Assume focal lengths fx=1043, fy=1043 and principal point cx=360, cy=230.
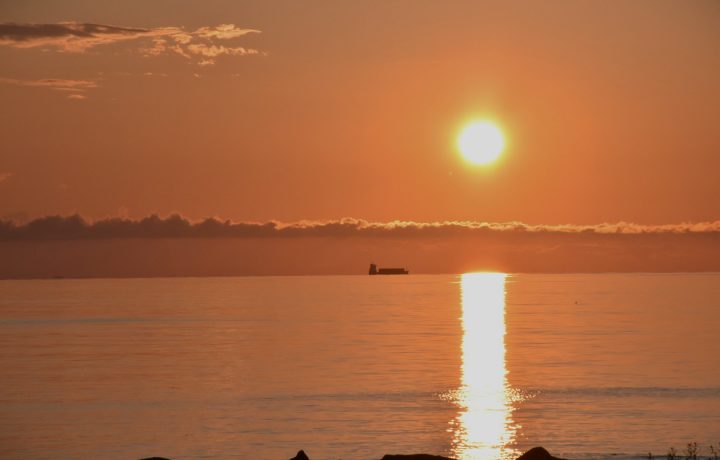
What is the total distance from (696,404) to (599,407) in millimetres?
6611

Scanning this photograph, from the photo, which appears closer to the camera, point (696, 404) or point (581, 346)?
point (696, 404)

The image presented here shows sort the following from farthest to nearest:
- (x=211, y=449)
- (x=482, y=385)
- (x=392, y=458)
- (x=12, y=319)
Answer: (x=12, y=319) < (x=482, y=385) < (x=211, y=449) < (x=392, y=458)

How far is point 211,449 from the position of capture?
167 ft

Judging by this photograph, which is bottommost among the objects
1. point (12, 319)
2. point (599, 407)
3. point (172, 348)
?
point (599, 407)

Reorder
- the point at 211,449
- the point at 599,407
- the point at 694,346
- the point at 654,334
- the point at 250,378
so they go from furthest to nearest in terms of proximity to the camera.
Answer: the point at 654,334
the point at 694,346
the point at 250,378
the point at 599,407
the point at 211,449

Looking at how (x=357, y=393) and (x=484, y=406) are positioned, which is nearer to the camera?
(x=484, y=406)

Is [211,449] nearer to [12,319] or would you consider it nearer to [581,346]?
[581,346]

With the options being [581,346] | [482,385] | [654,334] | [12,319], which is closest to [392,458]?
[482,385]

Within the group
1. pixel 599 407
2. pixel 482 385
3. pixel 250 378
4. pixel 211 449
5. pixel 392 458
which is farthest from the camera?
pixel 250 378

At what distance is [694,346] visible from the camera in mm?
108438

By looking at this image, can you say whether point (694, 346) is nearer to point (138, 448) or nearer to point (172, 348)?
point (172, 348)

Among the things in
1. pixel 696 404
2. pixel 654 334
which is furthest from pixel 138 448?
pixel 654 334

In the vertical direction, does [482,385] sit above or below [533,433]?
above

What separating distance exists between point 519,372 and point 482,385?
9635 millimetres
